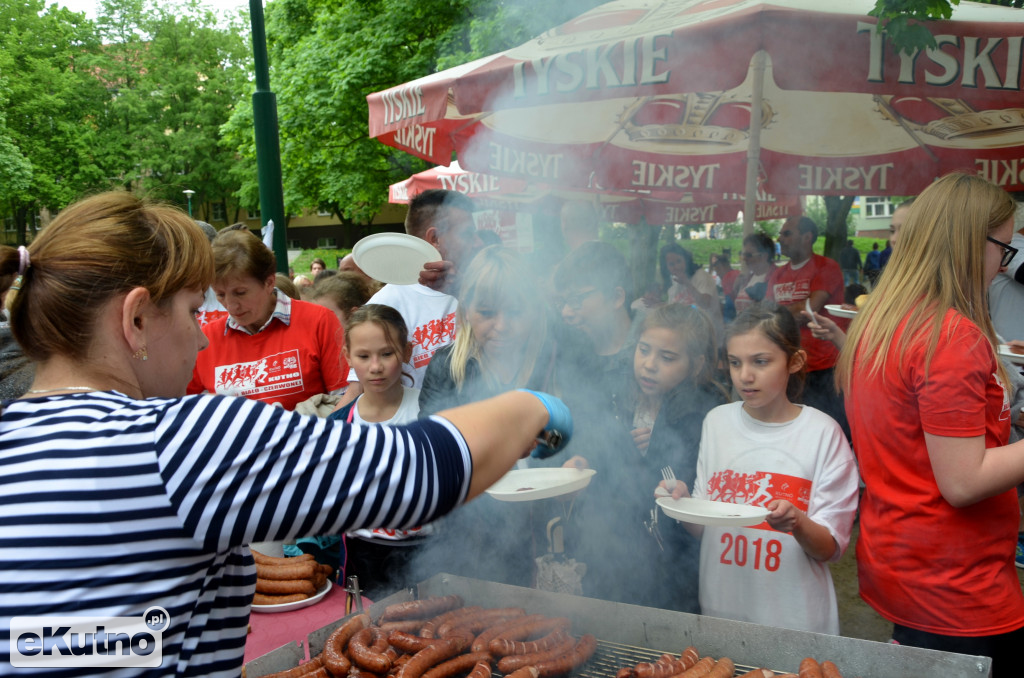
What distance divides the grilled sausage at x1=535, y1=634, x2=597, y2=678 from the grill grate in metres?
0.03

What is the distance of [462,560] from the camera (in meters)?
3.05

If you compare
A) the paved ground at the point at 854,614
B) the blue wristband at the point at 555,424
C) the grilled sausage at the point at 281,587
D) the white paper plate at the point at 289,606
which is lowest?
the paved ground at the point at 854,614

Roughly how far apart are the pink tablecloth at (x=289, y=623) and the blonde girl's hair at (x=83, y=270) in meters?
1.63

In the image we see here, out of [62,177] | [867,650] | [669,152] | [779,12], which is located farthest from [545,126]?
[62,177]

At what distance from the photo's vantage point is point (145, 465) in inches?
42.8

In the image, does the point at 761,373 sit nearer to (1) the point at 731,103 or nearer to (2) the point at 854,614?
(2) the point at 854,614

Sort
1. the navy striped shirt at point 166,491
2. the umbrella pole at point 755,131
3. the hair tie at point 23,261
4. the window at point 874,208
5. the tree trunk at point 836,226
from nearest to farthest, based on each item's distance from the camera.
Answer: the navy striped shirt at point 166,491 → the hair tie at point 23,261 → the umbrella pole at point 755,131 → the tree trunk at point 836,226 → the window at point 874,208

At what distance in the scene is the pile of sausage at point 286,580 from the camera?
112 inches

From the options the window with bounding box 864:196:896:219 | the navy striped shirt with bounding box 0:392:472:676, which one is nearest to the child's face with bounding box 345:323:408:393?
the navy striped shirt with bounding box 0:392:472:676

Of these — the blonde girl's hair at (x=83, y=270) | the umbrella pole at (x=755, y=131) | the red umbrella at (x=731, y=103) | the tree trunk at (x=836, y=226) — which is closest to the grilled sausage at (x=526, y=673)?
the blonde girl's hair at (x=83, y=270)

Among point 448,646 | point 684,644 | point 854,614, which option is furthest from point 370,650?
point 854,614

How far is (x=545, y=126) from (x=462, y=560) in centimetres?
354

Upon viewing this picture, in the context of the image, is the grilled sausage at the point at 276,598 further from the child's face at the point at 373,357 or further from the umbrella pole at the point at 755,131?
the umbrella pole at the point at 755,131

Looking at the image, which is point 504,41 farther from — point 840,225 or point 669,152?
point 840,225
